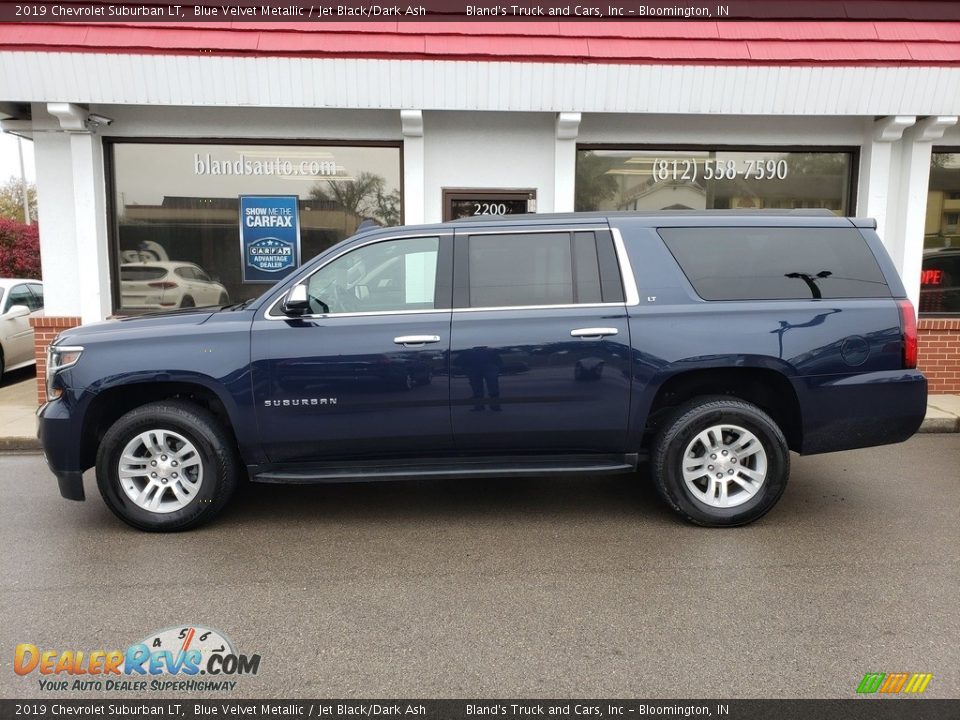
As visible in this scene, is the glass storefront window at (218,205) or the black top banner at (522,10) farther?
the glass storefront window at (218,205)

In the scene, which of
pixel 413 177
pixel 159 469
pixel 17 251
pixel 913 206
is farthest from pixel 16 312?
pixel 913 206

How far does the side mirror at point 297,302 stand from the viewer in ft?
14.1

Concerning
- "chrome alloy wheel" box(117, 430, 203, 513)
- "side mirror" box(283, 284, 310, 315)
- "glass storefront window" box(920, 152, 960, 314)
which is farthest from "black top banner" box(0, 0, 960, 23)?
"chrome alloy wheel" box(117, 430, 203, 513)

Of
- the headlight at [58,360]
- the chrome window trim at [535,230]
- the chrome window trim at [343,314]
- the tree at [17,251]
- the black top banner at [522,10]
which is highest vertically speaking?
the black top banner at [522,10]

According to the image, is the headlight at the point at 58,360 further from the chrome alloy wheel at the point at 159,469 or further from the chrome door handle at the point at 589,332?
the chrome door handle at the point at 589,332

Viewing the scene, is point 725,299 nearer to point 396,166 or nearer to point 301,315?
point 301,315

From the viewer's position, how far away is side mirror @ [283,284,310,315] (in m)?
4.30

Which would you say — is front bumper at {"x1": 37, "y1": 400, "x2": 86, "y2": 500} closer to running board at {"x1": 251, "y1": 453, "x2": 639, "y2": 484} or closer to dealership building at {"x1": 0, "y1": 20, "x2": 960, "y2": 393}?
running board at {"x1": 251, "y1": 453, "x2": 639, "y2": 484}

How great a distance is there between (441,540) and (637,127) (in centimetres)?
575

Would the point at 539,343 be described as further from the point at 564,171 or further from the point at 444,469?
the point at 564,171

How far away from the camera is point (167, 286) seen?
8.34 meters

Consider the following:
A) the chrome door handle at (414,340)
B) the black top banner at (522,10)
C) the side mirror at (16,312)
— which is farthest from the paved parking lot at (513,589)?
the side mirror at (16,312)

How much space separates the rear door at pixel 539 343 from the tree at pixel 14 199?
1364 inches

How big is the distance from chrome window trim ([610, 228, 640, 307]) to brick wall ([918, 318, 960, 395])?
18.3ft
